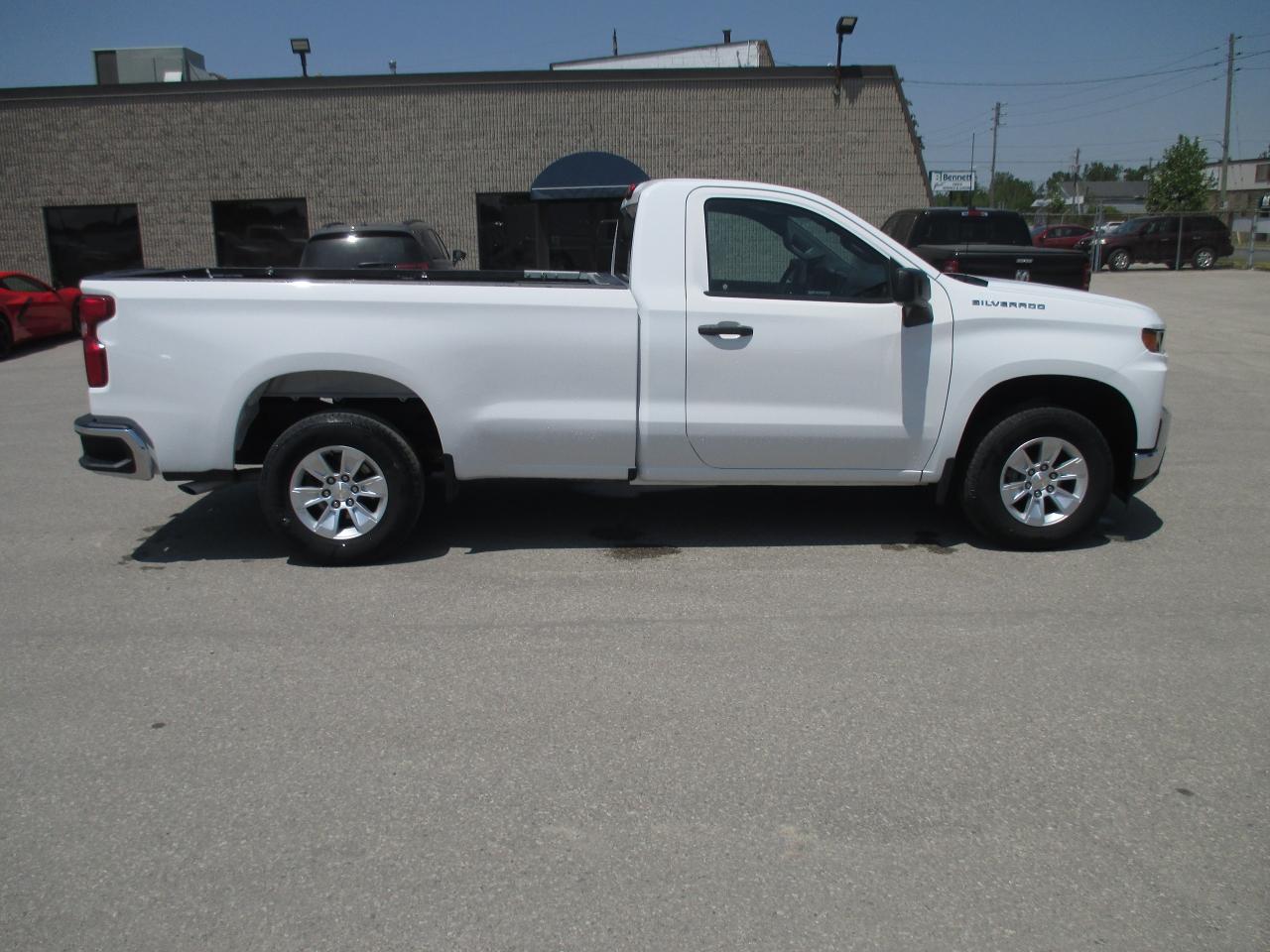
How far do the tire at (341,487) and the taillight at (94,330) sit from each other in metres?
0.95

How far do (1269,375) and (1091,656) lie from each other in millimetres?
9830

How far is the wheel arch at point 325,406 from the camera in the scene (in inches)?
233

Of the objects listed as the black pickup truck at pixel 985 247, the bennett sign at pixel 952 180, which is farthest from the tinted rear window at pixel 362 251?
the bennett sign at pixel 952 180

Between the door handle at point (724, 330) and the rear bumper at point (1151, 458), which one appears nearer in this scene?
the door handle at point (724, 330)

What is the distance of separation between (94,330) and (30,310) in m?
12.9

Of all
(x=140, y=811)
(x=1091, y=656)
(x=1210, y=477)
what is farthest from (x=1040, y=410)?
(x=140, y=811)

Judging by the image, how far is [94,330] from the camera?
571 centimetres

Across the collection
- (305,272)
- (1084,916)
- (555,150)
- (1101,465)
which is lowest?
(1084,916)

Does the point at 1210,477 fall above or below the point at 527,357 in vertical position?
below

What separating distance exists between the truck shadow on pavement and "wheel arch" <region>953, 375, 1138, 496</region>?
52cm

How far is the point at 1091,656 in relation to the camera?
471 centimetres

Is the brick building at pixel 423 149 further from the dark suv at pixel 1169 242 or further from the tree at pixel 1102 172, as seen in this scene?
the tree at pixel 1102 172

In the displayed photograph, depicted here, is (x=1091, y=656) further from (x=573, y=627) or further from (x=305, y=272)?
(x=305, y=272)

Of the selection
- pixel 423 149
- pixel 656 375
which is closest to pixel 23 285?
pixel 423 149
